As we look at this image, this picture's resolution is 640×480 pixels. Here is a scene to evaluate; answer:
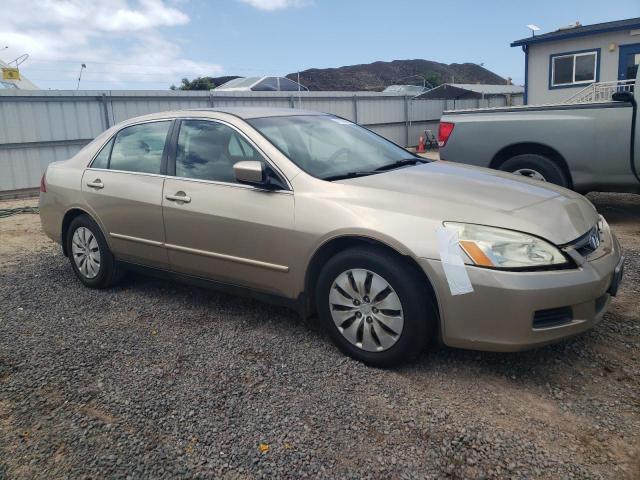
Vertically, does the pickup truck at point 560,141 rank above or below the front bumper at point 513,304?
above

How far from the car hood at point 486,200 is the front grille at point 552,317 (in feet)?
1.20

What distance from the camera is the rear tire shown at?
4746mm

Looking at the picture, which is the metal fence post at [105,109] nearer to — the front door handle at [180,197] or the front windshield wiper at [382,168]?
the front door handle at [180,197]

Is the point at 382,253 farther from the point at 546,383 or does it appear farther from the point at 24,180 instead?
the point at 24,180

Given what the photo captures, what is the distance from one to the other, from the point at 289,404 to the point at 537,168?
16.4ft

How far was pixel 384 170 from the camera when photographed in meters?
3.85

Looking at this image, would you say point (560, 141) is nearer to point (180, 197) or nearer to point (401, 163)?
point (401, 163)

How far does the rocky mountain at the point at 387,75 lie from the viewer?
7825 cm

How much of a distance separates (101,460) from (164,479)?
36cm

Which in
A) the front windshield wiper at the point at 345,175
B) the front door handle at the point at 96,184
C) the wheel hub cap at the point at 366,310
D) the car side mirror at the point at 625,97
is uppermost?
the car side mirror at the point at 625,97

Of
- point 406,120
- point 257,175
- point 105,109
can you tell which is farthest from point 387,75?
point 257,175

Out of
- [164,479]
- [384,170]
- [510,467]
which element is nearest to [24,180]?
[384,170]

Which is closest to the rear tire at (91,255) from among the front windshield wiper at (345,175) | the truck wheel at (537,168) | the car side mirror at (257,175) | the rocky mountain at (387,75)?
the car side mirror at (257,175)

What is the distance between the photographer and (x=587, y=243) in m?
3.12
